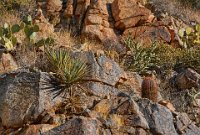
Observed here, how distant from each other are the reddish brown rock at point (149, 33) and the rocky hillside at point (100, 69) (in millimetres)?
29

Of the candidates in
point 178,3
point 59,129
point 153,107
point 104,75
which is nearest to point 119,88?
→ point 104,75

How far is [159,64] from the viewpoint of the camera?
13.4 m

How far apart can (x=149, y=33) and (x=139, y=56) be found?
7.77 feet

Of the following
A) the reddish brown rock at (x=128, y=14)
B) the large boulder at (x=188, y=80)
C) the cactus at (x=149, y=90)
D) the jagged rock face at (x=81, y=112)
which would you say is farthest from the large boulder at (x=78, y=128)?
the reddish brown rock at (x=128, y=14)

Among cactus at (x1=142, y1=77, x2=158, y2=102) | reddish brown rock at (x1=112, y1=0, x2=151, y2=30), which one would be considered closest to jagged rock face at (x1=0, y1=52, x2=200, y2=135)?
cactus at (x1=142, y1=77, x2=158, y2=102)

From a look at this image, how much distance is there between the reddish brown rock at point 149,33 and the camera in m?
15.1

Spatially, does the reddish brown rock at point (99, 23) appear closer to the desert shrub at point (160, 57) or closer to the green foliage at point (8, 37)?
the desert shrub at point (160, 57)

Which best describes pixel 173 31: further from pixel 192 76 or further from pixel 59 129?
pixel 59 129

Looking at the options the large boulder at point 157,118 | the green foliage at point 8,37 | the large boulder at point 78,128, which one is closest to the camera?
the large boulder at point 78,128

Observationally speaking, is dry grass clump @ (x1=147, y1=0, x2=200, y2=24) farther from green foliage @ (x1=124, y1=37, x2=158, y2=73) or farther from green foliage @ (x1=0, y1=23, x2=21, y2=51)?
green foliage @ (x1=0, y1=23, x2=21, y2=51)

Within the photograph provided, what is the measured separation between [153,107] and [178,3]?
10978mm

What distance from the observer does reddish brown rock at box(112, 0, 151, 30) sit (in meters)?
15.5

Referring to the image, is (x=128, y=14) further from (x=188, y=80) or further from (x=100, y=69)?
(x=100, y=69)

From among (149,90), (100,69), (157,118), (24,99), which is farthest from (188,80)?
(24,99)
